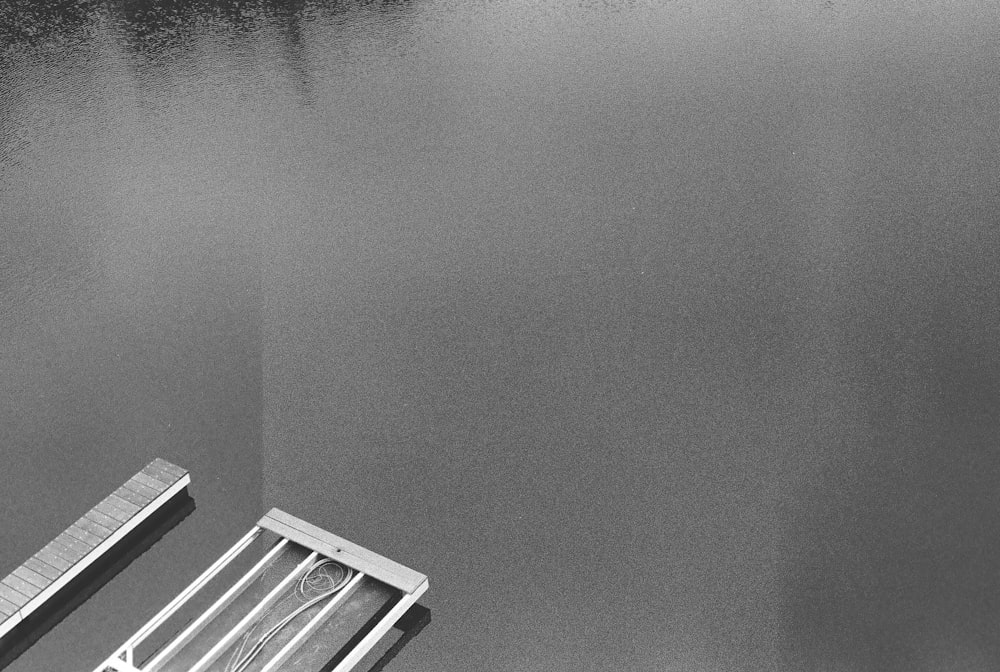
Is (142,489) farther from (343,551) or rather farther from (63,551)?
(343,551)

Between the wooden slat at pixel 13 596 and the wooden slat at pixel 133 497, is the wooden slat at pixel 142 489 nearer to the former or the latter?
the wooden slat at pixel 133 497

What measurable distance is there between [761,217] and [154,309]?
5768 millimetres

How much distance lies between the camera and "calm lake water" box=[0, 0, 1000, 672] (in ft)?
24.3

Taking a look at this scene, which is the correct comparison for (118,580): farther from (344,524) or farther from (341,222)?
(341,222)

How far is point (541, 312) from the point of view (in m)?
9.43

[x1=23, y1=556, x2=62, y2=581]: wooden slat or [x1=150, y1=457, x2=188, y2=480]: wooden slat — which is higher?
[x1=150, y1=457, x2=188, y2=480]: wooden slat

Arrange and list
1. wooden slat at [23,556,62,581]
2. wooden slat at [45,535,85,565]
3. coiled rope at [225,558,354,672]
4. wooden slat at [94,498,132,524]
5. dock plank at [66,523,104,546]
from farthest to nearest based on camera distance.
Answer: wooden slat at [94,498,132,524]
dock plank at [66,523,104,546]
wooden slat at [45,535,85,565]
wooden slat at [23,556,62,581]
coiled rope at [225,558,354,672]

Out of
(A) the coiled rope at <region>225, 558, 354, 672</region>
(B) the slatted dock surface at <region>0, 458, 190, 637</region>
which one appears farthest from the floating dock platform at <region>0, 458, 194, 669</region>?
(A) the coiled rope at <region>225, 558, 354, 672</region>

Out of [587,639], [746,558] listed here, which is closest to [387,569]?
[587,639]

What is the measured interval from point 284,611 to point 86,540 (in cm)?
159

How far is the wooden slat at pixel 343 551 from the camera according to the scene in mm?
7191

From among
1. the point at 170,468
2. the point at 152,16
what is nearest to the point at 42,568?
the point at 170,468

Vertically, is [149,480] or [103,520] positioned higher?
[149,480]

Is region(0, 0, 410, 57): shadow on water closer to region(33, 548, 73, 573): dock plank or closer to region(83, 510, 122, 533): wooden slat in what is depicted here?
region(83, 510, 122, 533): wooden slat
